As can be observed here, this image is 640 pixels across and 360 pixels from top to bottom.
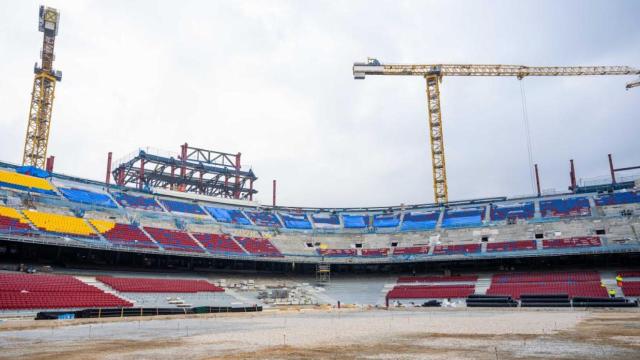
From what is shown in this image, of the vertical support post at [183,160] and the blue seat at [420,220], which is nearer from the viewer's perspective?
the blue seat at [420,220]

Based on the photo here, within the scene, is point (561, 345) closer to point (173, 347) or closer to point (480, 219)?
point (173, 347)

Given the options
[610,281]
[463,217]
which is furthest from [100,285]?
[610,281]

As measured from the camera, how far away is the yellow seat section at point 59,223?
153 ft

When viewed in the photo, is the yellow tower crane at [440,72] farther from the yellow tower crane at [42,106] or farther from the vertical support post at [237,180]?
the yellow tower crane at [42,106]

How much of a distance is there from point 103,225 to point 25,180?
35.4ft

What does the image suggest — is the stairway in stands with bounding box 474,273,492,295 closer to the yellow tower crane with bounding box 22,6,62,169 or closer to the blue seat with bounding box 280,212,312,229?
the blue seat with bounding box 280,212,312,229

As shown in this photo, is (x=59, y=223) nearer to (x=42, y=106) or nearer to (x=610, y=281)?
(x=42, y=106)

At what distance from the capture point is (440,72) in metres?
84.9

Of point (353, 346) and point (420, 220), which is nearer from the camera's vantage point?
point (353, 346)

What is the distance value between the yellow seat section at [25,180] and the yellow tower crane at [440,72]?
180 feet

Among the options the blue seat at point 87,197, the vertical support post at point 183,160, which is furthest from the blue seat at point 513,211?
the blue seat at point 87,197

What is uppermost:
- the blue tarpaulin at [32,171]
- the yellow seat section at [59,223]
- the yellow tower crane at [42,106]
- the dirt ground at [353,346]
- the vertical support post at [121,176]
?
the yellow tower crane at [42,106]

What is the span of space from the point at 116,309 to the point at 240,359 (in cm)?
2669

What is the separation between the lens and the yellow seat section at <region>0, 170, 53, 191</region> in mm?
51906
